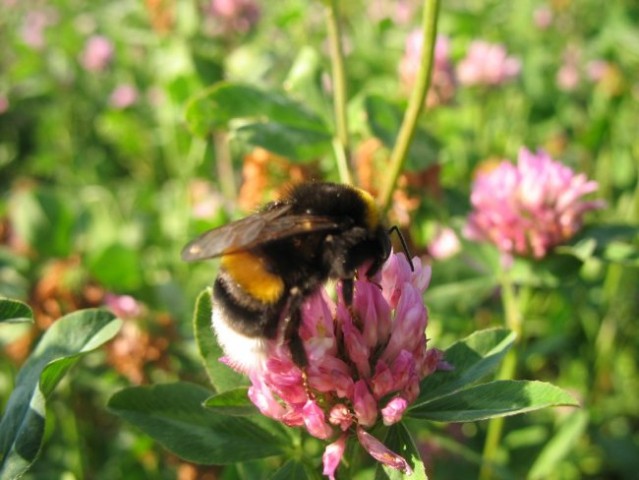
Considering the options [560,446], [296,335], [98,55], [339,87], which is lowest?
[98,55]

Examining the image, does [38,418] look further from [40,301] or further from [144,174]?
[144,174]

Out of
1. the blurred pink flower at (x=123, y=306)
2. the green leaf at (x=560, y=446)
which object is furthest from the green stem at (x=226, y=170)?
the green leaf at (x=560, y=446)

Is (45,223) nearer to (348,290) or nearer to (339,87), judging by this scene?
(339,87)

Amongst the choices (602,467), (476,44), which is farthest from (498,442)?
(476,44)

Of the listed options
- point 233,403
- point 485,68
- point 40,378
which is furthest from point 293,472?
point 485,68

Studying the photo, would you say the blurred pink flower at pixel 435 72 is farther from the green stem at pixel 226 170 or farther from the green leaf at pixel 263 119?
the green leaf at pixel 263 119

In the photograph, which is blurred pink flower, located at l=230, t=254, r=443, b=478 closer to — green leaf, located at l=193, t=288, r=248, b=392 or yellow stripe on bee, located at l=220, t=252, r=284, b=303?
yellow stripe on bee, located at l=220, t=252, r=284, b=303

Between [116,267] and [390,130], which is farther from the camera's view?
[116,267]
